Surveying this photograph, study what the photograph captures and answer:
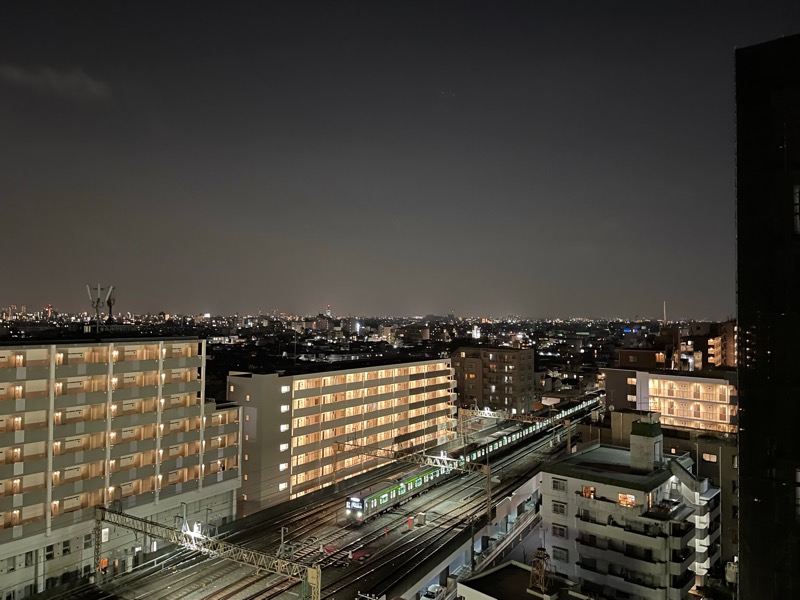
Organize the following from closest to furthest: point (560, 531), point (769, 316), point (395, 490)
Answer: point (769, 316) → point (560, 531) → point (395, 490)

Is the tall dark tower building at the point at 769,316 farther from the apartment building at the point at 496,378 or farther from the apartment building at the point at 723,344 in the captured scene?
the apartment building at the point at 723,344

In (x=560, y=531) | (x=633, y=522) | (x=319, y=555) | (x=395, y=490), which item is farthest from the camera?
(x=395, y=490)

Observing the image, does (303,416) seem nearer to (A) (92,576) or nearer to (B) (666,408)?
(A) (92,576)

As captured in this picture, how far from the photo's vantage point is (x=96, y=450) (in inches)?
803

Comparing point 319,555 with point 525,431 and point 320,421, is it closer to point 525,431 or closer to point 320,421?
point 320,421

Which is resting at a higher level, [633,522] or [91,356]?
[91,356]

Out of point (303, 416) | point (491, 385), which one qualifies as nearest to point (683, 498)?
point (303, 416)

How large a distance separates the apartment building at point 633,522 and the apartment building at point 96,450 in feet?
50.3

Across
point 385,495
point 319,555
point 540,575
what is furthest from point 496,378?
point 540,575

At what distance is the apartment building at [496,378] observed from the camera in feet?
181

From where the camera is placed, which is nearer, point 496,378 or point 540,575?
point 540,575

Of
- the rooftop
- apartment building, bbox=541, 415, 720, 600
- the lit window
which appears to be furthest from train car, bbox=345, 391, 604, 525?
apartment building, bbox=541, 415, 720, 600

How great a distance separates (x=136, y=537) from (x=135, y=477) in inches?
92.3

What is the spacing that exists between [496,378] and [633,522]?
38.7 metres
